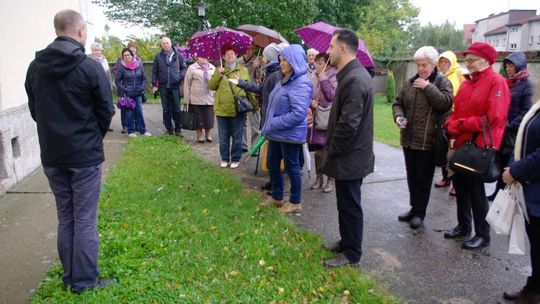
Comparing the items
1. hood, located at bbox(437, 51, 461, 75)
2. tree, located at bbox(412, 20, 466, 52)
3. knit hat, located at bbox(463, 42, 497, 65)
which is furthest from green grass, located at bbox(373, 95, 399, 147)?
tree, located at bbox(412, 20, 466, 52)

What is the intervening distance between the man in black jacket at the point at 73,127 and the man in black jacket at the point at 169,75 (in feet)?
19.8

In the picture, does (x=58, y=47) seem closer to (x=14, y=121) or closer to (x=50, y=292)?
(x=50, y=292)

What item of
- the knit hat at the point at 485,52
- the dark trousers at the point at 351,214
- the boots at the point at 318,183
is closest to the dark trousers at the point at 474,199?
the knit hat at the point at 485,52

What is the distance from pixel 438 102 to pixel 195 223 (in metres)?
2.80

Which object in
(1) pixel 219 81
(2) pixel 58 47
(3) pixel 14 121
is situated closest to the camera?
(2) pixel 58 47

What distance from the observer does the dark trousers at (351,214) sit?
3.82m

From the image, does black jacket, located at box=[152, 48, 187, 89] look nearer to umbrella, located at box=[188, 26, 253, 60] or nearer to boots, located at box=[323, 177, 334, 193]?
umbrella, located at box=[188, 26, 253, 60]

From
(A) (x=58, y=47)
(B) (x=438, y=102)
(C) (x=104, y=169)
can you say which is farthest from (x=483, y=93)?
(C) (x=104, y=169)

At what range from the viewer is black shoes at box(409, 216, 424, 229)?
4820mm

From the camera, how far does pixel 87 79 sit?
302cm

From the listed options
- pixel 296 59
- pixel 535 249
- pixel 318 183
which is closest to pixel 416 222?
pixel 535 249

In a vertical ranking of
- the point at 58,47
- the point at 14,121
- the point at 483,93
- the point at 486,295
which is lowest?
the point at 486,295

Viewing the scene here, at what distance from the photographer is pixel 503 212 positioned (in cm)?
339

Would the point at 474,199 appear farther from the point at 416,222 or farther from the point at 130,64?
the point at 130,64
